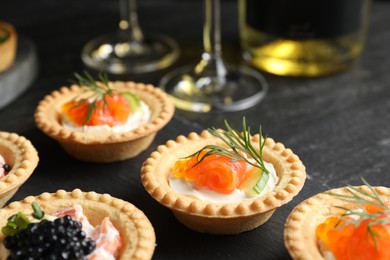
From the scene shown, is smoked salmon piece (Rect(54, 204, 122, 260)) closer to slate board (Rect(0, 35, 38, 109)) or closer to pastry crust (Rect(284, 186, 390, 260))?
pastry crust (Rect(284, 186, 390, 260))

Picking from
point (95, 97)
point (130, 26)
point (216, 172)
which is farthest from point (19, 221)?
point (130, 26)

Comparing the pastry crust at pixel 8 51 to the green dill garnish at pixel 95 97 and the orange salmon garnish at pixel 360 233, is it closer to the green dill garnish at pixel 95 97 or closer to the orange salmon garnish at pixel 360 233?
the green dill garnish at pixel 95 97

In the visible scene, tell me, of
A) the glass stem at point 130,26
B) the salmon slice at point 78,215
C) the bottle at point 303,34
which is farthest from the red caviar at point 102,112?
the glass stem at point 130,26

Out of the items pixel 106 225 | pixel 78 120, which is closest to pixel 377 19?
pixel 78 120

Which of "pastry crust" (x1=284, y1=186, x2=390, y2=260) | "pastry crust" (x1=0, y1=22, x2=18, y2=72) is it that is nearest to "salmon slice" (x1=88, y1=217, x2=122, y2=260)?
"pastry crust" (x1=284, y1=186, x2=390, y2=260)

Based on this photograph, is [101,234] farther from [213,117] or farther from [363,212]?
[213,117]

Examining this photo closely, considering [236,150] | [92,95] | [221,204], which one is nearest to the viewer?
[221,204]
